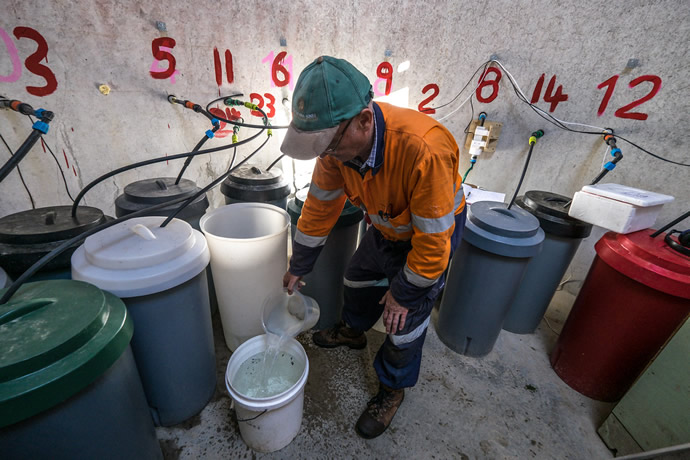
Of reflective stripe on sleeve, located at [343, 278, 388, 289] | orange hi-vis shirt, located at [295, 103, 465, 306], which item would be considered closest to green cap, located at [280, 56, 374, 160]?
orange hi-vis shirt, located at [295, 103, 465, 306]

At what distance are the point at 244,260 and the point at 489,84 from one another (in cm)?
220

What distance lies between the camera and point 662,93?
5.94ft

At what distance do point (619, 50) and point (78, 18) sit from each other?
3099mm

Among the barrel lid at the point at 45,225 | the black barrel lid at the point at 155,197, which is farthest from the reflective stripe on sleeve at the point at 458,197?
the barrel lid at the point at 45,225

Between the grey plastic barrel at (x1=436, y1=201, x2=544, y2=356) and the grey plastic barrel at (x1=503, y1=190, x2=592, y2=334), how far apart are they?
23 cm

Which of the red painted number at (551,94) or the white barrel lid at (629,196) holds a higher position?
the red painted number at (551,94)

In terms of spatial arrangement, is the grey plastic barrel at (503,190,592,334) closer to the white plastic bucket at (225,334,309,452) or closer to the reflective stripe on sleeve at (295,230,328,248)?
the reflective stripe on sleeve at (295,230,328,248)

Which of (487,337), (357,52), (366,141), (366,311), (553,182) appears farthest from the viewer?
(357,52)

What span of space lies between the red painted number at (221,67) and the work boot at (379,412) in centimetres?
227

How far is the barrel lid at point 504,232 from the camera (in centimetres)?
150

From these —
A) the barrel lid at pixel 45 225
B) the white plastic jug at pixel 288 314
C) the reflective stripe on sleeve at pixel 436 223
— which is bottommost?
the white plastic jug at pixel 288 314

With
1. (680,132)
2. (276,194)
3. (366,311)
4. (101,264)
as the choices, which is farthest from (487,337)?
(101,264)

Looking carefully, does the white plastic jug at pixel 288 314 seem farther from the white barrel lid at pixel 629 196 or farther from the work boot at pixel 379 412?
the white barrel lid at pixel 629 196

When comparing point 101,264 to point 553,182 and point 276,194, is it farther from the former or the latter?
point 553,182
